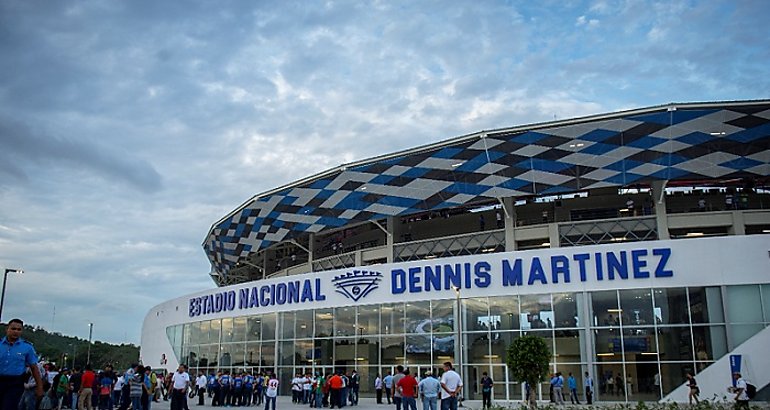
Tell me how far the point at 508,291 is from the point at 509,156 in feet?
24.1

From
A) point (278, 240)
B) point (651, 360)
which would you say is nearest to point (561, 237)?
point (651, 360)

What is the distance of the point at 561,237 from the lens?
36.9 meters

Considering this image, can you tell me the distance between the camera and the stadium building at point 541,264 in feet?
93.0

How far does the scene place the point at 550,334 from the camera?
30.2 metres

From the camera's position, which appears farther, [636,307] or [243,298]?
[243,298]

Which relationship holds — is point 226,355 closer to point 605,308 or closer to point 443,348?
point 443,348

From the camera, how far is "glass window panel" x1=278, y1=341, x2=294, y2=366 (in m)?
38.1

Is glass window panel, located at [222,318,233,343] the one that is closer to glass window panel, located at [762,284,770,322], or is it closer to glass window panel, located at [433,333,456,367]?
glass window panel, located at [433,333,456,367]

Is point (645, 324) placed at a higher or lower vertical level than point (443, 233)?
lower

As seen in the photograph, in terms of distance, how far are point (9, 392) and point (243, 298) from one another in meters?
34.5

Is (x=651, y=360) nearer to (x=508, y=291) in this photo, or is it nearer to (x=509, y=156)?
(x=508, y=291)

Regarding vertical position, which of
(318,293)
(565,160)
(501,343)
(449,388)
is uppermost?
(565,160)

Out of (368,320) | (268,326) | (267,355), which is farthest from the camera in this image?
(268,326)

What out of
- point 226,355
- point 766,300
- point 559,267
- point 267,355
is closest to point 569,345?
point 559,267
